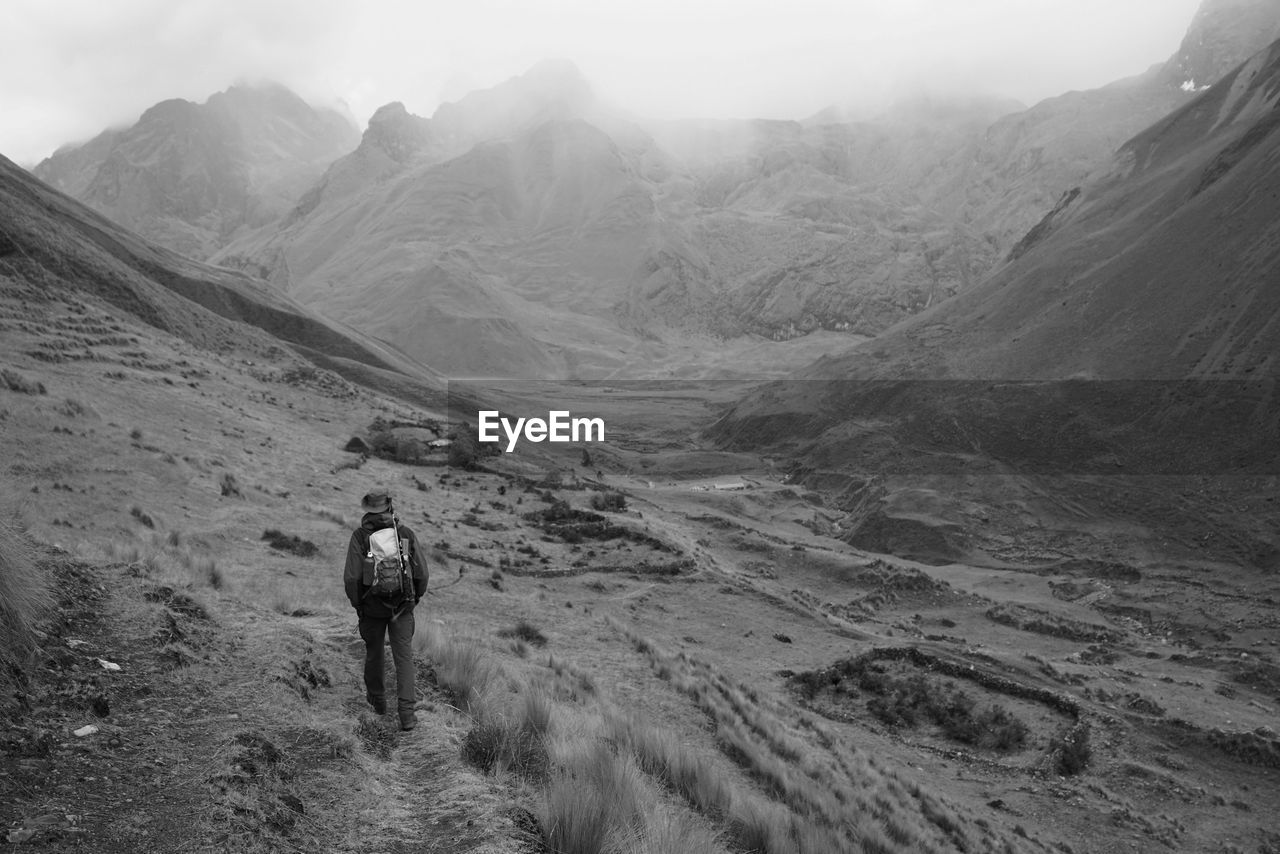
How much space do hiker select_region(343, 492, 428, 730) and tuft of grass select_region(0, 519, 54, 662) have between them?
2790 millimetres

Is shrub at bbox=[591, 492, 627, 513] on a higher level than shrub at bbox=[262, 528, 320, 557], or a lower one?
lower

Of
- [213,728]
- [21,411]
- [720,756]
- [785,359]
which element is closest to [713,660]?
[720,756]

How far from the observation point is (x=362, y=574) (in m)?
8.32

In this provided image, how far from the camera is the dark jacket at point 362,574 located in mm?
8328

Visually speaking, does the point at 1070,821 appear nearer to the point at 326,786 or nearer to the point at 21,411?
the point at 326,786

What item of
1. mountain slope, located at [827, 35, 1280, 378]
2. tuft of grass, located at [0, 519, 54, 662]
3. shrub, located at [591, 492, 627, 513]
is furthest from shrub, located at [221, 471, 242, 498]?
mountain slope, located at [827, 35, 1280, 378]

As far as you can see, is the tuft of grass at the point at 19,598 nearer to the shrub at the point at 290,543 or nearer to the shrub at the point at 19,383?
the shrub at the point at 290,543

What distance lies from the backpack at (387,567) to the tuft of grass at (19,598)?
2.97 metres

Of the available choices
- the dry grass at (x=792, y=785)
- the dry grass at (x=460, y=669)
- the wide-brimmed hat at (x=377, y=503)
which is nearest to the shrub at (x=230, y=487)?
the dry grass at (x=792, y=785)

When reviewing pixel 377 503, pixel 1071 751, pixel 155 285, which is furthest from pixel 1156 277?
pixel 155 285

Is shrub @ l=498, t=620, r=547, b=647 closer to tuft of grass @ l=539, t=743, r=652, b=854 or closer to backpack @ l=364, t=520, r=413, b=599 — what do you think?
backpack @ l=364, t=520, r=413, b=599

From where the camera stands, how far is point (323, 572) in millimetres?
19375

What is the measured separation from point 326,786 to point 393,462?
40.2 metres

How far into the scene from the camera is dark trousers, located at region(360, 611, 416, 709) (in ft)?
27.4
